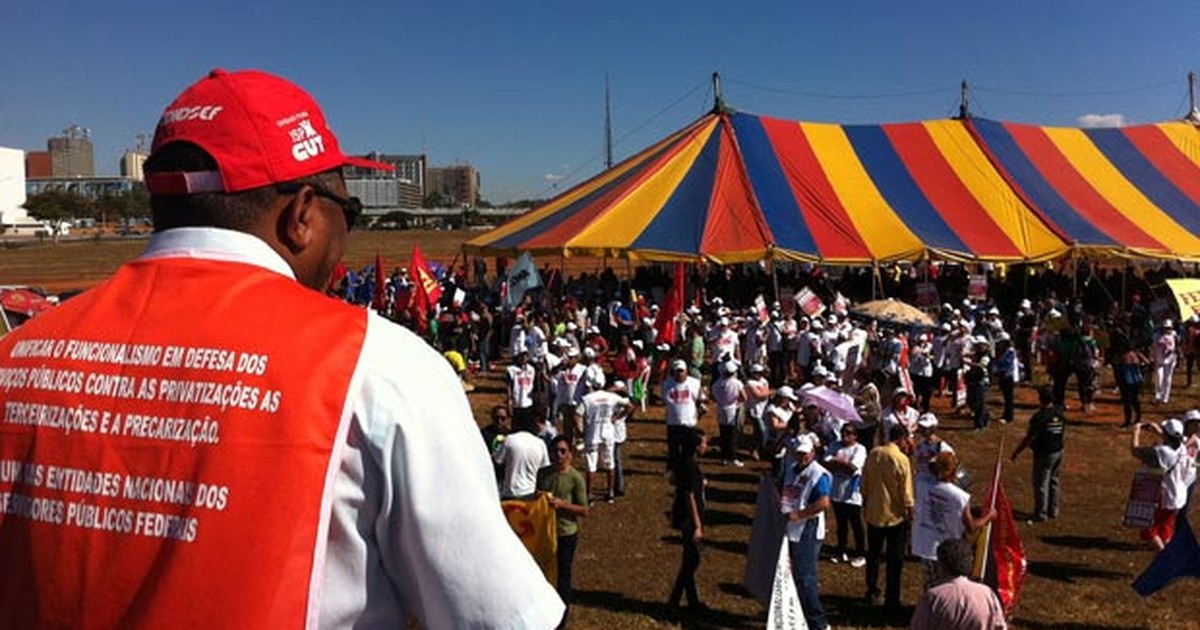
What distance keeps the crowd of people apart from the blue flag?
1.22 m

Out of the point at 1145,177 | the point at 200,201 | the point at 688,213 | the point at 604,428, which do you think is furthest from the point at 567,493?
the point at 1145,177

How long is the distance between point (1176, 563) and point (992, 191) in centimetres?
1629

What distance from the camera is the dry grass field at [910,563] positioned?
7.53 meters

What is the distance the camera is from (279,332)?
1030 millimetres

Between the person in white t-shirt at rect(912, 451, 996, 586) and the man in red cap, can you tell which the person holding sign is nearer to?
the person in white t-shirt at rect(912, 451, 996, 586)

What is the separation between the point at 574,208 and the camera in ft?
69.5

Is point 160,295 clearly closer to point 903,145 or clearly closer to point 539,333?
point 539,333

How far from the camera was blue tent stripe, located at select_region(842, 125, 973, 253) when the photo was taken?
19677 mm

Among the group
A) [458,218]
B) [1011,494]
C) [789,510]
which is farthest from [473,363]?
[458,218]

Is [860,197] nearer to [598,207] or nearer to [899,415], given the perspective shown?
[598,207]

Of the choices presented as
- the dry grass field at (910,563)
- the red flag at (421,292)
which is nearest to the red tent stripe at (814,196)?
the dry grass field at (910,563)

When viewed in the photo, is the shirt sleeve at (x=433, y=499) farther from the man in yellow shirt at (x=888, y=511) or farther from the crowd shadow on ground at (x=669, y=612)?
the man in yellow shirt at (x=888, y=511)

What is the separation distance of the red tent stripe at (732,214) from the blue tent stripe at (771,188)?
216 millimetres

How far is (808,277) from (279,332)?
24.1 m
